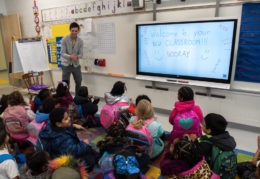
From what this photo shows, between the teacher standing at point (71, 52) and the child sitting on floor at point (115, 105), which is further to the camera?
the teacher standing at point (71, 52)

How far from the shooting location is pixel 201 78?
2926 mm

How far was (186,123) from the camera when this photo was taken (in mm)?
1930

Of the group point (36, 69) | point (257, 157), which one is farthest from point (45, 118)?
point (36, 69)

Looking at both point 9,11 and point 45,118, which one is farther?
point 9,11

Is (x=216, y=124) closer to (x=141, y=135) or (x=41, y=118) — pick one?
(x=141, y=135)

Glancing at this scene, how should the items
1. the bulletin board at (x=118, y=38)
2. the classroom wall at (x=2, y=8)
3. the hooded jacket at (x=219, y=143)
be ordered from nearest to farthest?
the hooded jacket at (x=219, y=143) → the bulletin board at (x=118, y=38) → the classroom wall at (x=2, y=8)

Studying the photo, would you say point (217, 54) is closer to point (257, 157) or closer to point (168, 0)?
point (168, 0)

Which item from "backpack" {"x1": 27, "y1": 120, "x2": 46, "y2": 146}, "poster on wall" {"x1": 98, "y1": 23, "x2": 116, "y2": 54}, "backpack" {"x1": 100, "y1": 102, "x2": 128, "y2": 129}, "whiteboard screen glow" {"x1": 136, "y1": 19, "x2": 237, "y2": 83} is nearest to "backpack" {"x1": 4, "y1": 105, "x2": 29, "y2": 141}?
"backpack" {"x1": 27, "y1": 120, "x2": 46, "y2": 146}

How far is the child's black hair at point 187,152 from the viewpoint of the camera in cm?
121

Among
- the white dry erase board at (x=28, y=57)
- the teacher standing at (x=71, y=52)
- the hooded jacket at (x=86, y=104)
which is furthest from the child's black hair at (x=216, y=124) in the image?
the white dry erase board at (x=28, y=57)

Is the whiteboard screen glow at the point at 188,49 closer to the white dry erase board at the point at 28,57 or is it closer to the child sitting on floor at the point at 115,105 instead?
the child sitting on floor at the point at 115,105

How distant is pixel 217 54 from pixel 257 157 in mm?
1569

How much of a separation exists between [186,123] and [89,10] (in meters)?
3.16

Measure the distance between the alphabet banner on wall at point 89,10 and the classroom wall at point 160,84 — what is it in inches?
4.4
